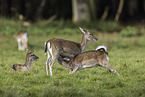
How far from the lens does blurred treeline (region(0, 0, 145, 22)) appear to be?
2238cm

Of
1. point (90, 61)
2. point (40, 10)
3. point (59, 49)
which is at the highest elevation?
point (40, 10)

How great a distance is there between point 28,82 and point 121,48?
28.0 feet

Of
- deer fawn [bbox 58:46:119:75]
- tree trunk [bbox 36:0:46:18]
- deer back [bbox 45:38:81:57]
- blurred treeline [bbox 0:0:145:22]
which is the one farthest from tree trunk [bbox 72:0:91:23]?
deer fawn [bbox 58:46:119:75]

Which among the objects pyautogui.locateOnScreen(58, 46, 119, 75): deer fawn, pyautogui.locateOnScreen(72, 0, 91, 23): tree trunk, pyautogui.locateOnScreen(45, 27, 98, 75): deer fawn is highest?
pyautogui.locateOnScreen(72, 0, 91, 23): tree trunk

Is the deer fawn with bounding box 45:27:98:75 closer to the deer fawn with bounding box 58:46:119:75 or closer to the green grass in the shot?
the deer fawn with bounding box 58:46:119:75

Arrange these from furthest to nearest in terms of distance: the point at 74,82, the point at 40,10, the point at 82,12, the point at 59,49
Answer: the point at 40,10 → the point at 82,12 → the point at 59,49 → the point at 74,82

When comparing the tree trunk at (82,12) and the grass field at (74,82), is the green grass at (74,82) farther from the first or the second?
the tree trunk at (82,12)

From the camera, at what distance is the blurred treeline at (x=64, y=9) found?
22.4 meters

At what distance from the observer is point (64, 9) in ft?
85.1

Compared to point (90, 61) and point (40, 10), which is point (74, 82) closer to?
point (90, 61)

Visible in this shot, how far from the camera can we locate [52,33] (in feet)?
65.2

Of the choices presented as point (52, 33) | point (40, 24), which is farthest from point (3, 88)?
point (40, 24)

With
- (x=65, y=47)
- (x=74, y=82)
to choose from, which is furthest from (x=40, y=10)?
(x=74, y=82)

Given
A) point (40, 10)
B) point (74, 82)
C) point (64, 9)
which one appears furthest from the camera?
point (64, 9)
